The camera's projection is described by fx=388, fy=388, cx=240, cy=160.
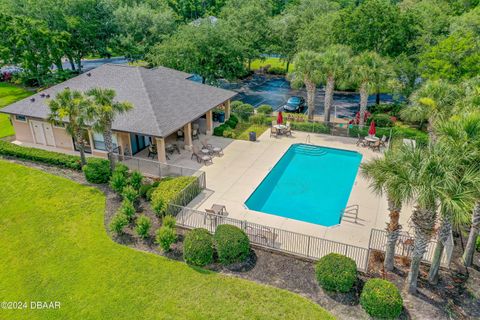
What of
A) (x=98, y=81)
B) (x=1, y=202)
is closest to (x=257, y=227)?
(x=1, y=202)

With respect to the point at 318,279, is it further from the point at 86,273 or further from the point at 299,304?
the point at 86,273

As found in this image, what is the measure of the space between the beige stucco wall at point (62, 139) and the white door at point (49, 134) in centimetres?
31

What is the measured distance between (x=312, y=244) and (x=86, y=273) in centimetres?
959

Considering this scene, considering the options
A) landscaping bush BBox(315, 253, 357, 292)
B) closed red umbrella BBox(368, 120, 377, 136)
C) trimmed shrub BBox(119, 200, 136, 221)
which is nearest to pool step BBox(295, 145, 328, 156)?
closed red umbrella BBox(368, 120, 377, 136)

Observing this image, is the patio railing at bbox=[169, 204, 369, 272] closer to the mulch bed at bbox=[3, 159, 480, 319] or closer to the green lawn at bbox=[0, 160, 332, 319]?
the mulch bed at bbox=[3, 159, 480, 319]

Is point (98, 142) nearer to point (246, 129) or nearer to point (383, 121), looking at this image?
point (246, 129)

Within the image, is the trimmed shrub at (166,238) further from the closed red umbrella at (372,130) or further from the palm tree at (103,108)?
the closed red umbrella at (372,130)

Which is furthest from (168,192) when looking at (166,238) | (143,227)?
(166,238)

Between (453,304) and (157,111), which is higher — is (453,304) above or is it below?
below

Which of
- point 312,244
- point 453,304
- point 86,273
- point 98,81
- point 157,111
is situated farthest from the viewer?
point 98,81

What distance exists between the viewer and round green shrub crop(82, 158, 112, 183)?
2267 centimetres

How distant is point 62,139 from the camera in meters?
27.1

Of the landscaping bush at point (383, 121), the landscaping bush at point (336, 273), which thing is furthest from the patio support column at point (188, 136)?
the landscaping bush at point (383, 121)

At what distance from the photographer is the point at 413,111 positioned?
22.5 m
